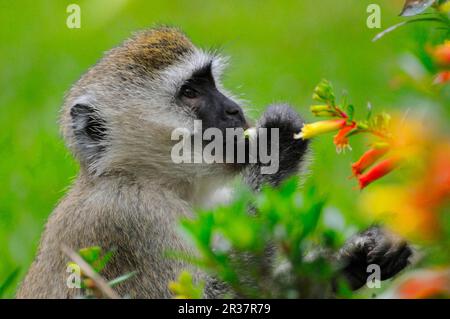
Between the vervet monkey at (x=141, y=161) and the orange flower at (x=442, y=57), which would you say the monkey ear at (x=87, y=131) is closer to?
the vervet monkey at (x=141, y=161)

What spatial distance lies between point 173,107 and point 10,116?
464 centimetres

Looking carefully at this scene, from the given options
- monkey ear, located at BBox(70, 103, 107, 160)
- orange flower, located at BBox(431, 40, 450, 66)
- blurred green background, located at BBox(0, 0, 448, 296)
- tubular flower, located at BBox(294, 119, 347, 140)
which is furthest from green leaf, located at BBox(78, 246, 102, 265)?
blurred green background, located at BBox(0, 0, 448, 296)

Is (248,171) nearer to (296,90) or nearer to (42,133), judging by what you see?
(42,133)

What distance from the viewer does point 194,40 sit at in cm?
1109

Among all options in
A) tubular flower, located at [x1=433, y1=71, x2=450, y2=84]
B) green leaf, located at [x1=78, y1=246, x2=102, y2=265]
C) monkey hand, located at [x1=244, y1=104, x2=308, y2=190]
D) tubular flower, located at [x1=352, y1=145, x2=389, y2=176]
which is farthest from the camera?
monkey hand, located at [x1=244, y1=104, x2=308, y2=190]

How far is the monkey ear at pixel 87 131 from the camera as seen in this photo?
16.3 ft

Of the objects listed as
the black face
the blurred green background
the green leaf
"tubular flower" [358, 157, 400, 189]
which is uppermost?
the blurred green background

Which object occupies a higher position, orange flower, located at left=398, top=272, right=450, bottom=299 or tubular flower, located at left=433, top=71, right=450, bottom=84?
tubular flower, located at left=433, top=71, right=450, bottom=84

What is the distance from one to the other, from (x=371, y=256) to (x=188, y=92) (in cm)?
200

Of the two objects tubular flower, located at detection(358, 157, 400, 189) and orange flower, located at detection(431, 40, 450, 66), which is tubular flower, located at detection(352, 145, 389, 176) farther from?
orange flower, located at detection(431, 40, 450, 66)

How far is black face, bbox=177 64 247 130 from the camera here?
16.2 ft

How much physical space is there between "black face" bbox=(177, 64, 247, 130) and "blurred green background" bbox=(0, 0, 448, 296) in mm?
970

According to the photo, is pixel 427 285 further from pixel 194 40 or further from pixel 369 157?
pixel 194 40

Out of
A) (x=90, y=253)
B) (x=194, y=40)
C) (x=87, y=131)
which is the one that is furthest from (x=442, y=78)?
(x=194, y=40)
